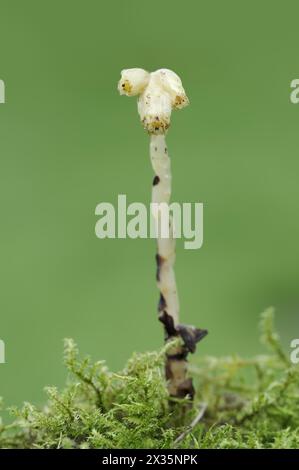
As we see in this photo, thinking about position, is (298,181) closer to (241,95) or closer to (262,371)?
(241,95)

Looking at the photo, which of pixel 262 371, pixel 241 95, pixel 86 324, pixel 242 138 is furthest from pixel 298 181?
pixel 262 371

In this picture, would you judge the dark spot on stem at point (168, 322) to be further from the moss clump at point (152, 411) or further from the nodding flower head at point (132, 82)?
the nodding flower head at point (132, 82)

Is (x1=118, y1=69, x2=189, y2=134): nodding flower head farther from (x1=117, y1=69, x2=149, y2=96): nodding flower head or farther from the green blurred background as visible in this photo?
the green blurred background

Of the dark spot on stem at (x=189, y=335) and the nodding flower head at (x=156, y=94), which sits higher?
the nodding flower head at (x=156, y=94)

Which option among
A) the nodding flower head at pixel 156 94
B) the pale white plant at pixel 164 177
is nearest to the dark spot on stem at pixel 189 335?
the pale white plant at pixel 164 177
